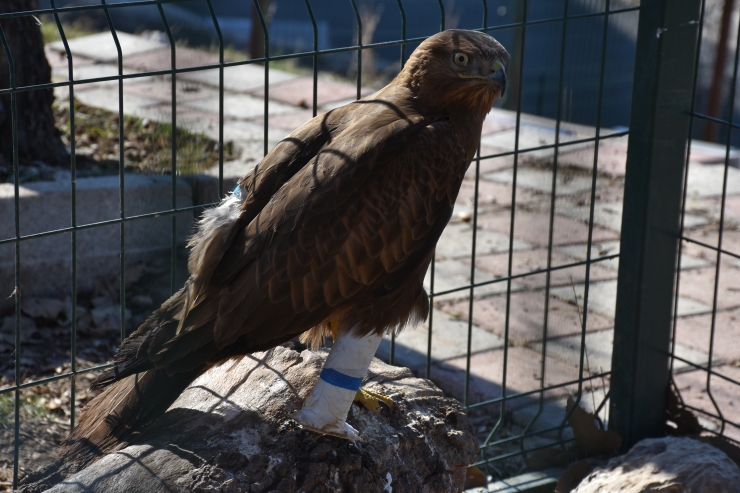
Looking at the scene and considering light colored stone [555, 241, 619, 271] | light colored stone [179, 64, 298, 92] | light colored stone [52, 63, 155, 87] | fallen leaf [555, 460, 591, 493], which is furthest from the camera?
light colored stone [179, 64, 298, 92]

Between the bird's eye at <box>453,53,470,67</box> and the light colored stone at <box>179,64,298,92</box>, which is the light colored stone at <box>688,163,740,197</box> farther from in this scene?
the bird's eye at <box>453,53,470,67</box>

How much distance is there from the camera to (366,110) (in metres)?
2.87

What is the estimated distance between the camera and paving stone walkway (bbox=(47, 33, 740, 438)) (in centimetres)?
441

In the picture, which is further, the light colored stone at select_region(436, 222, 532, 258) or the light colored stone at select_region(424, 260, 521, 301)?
the light colored stone at select_region(436, 222, 532, 258)

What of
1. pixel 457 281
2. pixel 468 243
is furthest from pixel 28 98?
pixel 468 243

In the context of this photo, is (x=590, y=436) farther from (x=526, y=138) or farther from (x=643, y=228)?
(x=526, y=138)

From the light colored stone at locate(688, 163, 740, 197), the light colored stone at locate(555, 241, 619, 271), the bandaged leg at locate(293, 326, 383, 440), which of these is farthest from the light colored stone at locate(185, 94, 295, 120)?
the bandaged leg at locate(293, 326, 383, 440)

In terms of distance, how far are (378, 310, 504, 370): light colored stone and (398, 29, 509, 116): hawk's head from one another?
5.87 ft

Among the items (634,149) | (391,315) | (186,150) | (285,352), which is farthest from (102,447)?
(634,149)

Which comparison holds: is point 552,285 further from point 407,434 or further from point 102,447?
point 102,447

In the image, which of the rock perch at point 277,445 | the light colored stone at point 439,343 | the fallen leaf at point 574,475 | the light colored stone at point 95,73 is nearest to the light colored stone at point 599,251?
the light colored stone at point 439,343

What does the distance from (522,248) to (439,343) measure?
A: 132 centimetres

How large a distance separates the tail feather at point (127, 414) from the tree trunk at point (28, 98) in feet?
9.39

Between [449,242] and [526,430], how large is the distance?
213 cm
